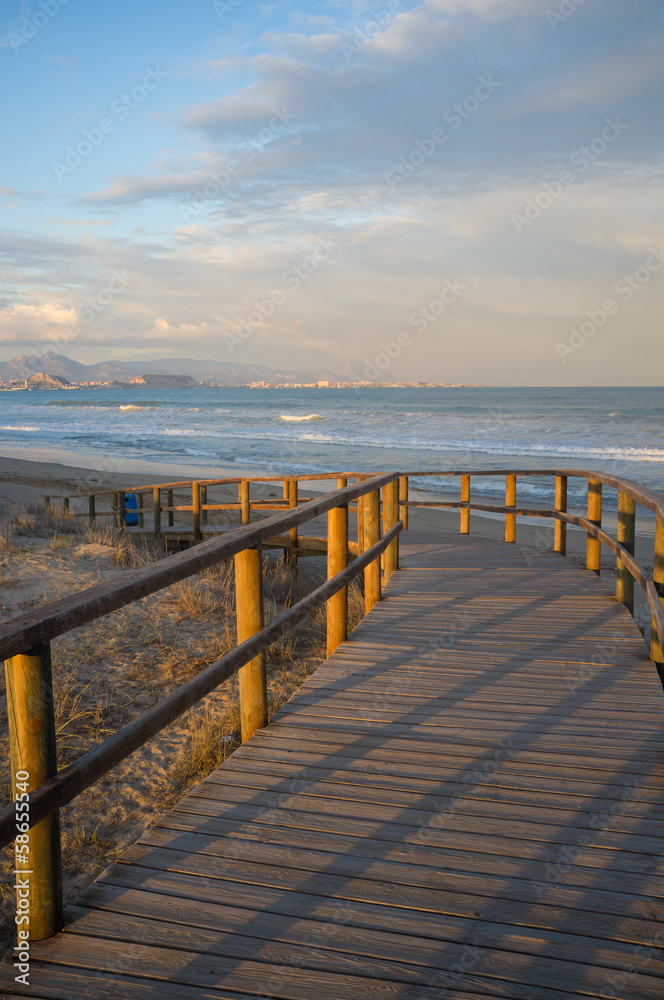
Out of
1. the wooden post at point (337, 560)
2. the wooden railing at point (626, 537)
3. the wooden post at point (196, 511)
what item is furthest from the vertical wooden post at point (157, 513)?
the wooden post at point (337, 560)

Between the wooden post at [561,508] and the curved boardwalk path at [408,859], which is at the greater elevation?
the wooden post at [561,508]

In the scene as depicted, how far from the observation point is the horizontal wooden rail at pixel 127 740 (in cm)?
179

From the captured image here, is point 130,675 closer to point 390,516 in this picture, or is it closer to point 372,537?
point 372,537

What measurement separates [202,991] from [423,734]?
1774 mm

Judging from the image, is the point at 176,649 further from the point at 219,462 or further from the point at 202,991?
the point at 219,462

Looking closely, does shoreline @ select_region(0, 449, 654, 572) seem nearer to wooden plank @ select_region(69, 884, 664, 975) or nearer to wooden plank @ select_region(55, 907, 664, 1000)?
wooden plank @ select_region(69, 884, 664, 975)

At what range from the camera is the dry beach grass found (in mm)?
3438

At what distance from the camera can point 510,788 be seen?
2.82 meters

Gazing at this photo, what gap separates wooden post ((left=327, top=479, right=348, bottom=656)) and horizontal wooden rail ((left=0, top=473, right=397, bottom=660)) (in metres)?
1.08

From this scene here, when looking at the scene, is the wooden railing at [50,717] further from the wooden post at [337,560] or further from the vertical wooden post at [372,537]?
the vertical wooden post at [372,537]

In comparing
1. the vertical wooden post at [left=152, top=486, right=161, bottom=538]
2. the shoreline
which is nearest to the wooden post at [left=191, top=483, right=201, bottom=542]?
the vertical wooden post at [left=152, top=486, right=161, bottom=538]

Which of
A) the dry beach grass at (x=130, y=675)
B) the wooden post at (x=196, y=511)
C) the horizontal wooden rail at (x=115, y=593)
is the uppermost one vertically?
the horizontal wooden rail at (x=115, y=593)

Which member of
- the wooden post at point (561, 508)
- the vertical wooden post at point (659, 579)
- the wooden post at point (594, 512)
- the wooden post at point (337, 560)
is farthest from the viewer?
the wooden post at point (561, 508)

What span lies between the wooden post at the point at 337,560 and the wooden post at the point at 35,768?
2532 mm
